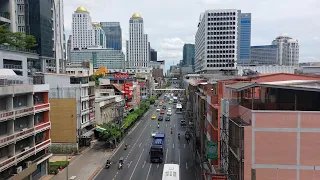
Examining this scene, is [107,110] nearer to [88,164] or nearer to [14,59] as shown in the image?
[14,59]

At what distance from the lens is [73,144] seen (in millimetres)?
45000

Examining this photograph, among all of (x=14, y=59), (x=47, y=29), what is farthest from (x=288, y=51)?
(x=14, y=59)

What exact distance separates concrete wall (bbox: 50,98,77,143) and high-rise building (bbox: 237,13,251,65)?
6361 inches

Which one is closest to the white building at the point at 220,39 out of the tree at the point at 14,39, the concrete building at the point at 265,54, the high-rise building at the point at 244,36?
the concrete building at the point at 265,54

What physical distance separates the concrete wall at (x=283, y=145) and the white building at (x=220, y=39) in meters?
114

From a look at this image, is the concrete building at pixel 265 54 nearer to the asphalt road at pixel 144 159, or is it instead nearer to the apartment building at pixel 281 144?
the asphalt road at pixel 144 159

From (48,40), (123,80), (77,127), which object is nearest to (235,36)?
(123,80)

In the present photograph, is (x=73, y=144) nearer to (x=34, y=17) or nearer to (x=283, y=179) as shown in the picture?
(x=283, y=179)

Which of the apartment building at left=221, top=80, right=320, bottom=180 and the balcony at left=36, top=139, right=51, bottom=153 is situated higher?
the apartment building at left=221, top=80, right=320, bottom=180

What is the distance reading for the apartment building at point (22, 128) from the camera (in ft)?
83.5

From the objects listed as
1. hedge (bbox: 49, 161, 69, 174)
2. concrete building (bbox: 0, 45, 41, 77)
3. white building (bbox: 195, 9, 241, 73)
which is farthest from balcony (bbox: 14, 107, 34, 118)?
white building (bbox: 195, 9, 241, 73)

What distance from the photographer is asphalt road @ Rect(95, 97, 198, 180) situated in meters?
35.6

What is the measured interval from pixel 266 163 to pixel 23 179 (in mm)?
23756

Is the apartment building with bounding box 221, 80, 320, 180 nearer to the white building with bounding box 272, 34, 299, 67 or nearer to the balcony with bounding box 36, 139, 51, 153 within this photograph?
the balcony with bounding box 36, 139, 51, 153
